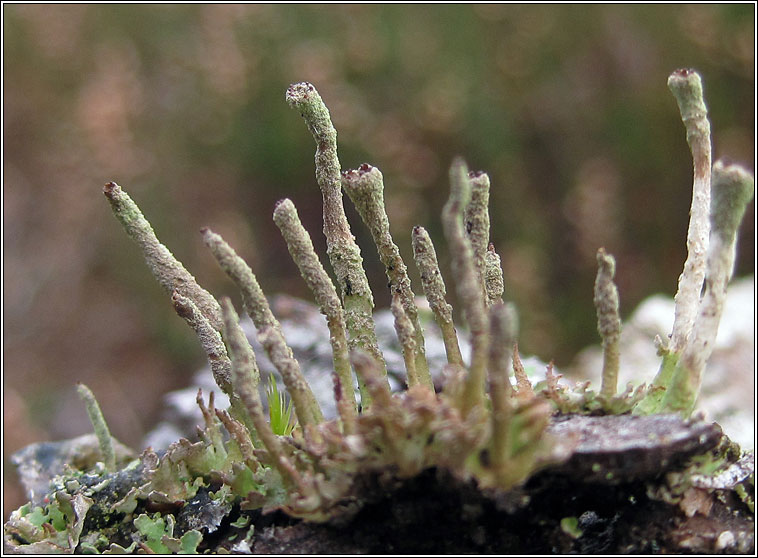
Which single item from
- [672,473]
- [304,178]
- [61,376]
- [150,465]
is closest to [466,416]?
[672,473]

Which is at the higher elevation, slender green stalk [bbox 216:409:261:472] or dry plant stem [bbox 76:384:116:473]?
dry plant stem [bbox 76:384:116:473]

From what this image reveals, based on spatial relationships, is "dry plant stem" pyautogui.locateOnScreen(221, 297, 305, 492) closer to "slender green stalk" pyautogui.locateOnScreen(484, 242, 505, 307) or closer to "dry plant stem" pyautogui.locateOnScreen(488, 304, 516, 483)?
"dry plant stem" pyautogui.locateOnScreen(488, 304, 516, 483)

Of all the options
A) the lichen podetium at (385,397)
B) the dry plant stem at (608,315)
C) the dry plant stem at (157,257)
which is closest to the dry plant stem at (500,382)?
the lichen podetium at (385,397)

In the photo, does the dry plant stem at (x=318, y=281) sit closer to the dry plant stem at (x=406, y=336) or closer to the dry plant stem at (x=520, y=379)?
the dry plant stem at (x=406, y=336)

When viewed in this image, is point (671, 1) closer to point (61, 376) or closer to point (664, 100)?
point (664, 100)

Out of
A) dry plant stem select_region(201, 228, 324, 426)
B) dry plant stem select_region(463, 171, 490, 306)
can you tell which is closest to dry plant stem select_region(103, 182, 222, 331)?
dry plant stem select_region(201, 228, 324, 426)

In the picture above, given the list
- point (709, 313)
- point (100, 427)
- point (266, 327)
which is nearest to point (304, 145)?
point (100, 427)

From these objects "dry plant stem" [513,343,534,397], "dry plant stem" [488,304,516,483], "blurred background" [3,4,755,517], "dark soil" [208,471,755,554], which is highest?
"blurred background" [3,4,755,517]
